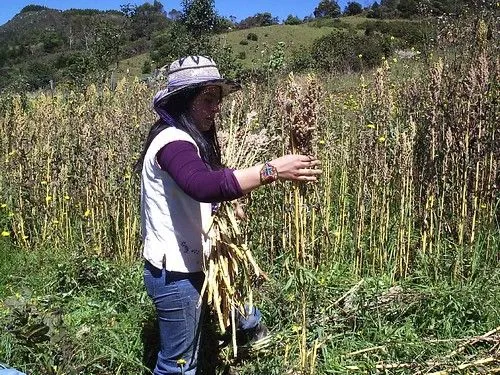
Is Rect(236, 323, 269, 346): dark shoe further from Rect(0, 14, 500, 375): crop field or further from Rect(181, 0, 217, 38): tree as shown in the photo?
Rect(181, 0, 217, 38): tree

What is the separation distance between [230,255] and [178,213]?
29 centimetres

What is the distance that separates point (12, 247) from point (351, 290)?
313cm

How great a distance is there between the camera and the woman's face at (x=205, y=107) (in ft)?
8.32

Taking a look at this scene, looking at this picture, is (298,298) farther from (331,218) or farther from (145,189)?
(331,218)

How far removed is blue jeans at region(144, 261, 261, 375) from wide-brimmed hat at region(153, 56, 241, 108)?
0.71m

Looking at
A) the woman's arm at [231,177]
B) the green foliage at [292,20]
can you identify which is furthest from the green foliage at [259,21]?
the woman's arm at [231,177]

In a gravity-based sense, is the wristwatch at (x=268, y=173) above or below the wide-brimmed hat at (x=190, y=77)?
below

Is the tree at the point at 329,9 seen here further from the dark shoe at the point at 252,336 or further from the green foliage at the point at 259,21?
the dark shoe at the point at 252,336

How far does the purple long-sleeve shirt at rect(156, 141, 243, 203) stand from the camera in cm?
216

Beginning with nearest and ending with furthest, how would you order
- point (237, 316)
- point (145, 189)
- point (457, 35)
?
point (145, 189)
point (237, 316)
point (457, 35)

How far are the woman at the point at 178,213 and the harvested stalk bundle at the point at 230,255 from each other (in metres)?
0.05

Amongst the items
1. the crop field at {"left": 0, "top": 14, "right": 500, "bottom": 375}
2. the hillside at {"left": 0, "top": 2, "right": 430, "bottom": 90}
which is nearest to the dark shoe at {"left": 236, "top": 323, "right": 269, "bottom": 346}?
the crop field at {"left": 0, "top": 14, "right": 500, "bottom": 375}

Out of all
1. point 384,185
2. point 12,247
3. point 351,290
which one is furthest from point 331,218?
point 12,247

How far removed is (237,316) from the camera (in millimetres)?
3117
